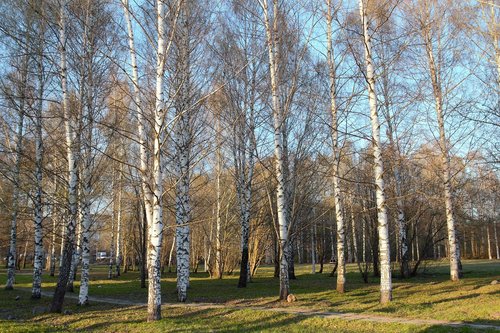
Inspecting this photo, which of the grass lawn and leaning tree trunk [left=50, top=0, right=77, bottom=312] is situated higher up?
leaning tree trunk [left=50, top=0, right=77, bottom=312]

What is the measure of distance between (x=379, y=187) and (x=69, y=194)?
8.21m

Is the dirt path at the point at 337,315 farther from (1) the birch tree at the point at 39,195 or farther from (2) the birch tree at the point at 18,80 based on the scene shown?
(2) the birch tree at the point at 18,80

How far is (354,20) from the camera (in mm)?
13250

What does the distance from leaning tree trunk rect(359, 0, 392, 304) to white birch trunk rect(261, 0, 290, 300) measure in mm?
2672

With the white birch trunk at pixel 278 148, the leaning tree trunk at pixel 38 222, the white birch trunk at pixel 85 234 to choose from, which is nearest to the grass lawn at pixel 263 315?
the white birch trunk at pixel 85 234

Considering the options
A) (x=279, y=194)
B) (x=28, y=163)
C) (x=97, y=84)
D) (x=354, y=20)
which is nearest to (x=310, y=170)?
(x=279, y=194)

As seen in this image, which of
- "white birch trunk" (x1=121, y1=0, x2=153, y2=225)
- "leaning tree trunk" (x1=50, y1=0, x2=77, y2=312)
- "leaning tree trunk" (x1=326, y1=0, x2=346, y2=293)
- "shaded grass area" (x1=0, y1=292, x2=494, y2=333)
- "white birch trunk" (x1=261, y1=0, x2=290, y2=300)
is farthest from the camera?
"leaning tree trunk" (x1=326, y1=0, x2=346, y2=293)

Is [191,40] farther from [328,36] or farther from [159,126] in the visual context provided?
[159,126]

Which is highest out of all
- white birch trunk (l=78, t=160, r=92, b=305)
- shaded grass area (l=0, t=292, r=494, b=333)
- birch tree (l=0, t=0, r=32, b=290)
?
birch tree (l=0, t=0, r=32, b=290)

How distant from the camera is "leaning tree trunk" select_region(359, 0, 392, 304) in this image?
10.4 meters

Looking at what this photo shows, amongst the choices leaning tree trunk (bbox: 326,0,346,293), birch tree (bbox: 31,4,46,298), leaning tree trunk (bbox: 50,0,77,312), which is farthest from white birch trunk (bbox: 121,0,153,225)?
leaning tree trunk (bbox: 326,0,346,293)

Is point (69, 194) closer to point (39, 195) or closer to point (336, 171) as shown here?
point (39, 195)

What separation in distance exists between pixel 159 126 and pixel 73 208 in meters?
4.28

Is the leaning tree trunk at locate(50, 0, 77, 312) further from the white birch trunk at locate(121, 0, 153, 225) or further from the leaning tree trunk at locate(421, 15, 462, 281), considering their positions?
the leaning tree trunk at locate(421, 15, 462, 281)
